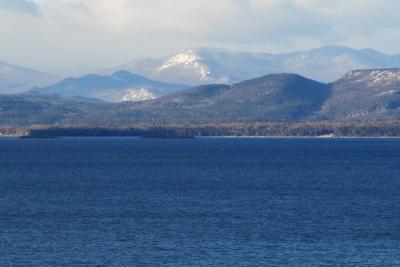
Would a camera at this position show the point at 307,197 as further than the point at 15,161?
No

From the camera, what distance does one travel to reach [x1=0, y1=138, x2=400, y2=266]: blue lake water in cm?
5506

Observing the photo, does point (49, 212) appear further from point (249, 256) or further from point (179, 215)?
point (249, 256)

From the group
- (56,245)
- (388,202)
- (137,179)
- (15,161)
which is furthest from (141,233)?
(15,161)

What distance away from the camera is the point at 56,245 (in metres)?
58.0

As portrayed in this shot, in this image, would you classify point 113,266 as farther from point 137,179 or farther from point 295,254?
point 137,179

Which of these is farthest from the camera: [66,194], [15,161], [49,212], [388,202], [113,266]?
[15,161]

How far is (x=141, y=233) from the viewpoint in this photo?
62.4 meters

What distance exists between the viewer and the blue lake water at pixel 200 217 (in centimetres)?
5506

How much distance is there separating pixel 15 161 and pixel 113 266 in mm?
98696

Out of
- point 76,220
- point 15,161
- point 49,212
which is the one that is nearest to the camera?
point 76,220

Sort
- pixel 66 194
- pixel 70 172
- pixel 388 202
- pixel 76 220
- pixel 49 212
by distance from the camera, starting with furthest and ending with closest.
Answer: pixel 70 172, pixel 66 194, pixel 388 202, pixel 49 212, pixel 76 220

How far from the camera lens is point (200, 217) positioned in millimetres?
70375

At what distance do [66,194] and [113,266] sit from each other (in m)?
37.4

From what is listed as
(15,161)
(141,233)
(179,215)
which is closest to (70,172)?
(15,161)
